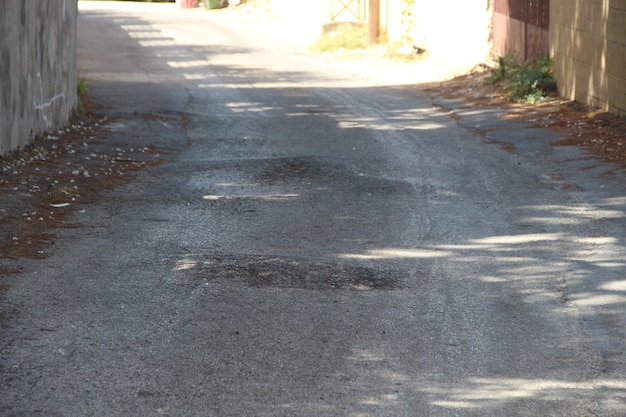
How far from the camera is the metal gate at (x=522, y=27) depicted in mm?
17297

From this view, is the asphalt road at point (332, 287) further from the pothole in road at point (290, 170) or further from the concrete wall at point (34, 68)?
the concrete wall at point (34, 68)

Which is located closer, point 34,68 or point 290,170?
point 290,170

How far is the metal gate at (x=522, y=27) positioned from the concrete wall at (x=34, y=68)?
8.33 meters

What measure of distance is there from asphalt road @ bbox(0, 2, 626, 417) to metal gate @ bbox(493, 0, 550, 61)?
490 centimetres

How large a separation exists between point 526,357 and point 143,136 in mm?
8560

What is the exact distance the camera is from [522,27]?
60.4 ft

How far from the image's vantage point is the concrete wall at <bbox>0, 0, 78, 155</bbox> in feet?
33.5

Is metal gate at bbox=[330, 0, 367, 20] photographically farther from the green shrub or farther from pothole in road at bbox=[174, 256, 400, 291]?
pothole in road at bbox=[174, 256, 400, 291]

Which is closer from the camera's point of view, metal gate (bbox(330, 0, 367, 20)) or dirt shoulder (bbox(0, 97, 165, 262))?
dirt shoulder (bbox(0, 97, 165, 262))

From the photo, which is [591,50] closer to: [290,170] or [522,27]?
[522,27]

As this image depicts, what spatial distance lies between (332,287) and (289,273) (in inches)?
17.0

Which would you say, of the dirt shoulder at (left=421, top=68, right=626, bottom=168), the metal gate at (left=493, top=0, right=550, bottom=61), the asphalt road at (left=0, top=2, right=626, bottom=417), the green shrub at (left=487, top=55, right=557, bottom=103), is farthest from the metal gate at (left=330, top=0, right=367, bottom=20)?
the asphalt road at (left=0, top=2, right=626, bottom=417)

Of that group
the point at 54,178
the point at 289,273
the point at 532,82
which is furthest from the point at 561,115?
the point at 289,273

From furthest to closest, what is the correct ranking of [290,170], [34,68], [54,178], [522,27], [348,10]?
Answer: [348,10], [522,27], [34,68], [290,170], [54,178]
